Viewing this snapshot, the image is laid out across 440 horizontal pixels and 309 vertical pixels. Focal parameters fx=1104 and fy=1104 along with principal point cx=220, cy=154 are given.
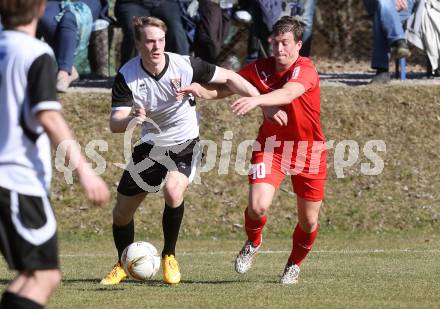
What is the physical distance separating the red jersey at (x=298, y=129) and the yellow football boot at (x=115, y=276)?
1584 mm

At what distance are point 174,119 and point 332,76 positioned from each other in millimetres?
8964

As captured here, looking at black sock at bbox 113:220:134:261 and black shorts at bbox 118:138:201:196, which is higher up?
black shorts at bbox 118:138:201:196

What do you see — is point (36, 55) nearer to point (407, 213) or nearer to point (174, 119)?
point (174, 119)

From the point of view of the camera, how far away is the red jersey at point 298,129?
30.0 ft

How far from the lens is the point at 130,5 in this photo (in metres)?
14.6

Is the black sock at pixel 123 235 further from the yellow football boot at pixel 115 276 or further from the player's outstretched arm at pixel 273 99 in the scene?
the player's outstretched arm at pixel 273 99

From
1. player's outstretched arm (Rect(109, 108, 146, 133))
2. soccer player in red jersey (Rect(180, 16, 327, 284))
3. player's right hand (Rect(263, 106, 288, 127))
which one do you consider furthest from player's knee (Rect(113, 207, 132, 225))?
player's right hand (Rect(263, 106, 288, 127))

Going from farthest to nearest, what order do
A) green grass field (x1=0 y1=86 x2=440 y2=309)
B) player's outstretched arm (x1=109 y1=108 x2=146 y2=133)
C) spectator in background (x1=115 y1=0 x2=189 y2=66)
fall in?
spectator in background (x1=115 y1=0 x2=189 y2=66), green grass field (x1=0 y1=86 x2=440 y2=309), player's outstretched arm (x1=109 y1=108 x2=146 y2=133)

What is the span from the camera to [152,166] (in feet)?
30.4

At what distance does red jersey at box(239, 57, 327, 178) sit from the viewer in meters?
9.14

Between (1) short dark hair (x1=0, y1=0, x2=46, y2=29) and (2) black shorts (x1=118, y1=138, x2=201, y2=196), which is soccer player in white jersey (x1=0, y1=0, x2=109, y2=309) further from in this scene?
(2) black shorts (x1=118, y1=138, x2=201, y2=196)

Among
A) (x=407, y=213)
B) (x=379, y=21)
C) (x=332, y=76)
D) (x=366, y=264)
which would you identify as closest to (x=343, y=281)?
(x=366, y=264)

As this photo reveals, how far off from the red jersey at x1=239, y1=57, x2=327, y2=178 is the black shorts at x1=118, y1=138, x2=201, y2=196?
0.66m

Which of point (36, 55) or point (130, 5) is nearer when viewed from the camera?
point (36, 55)
